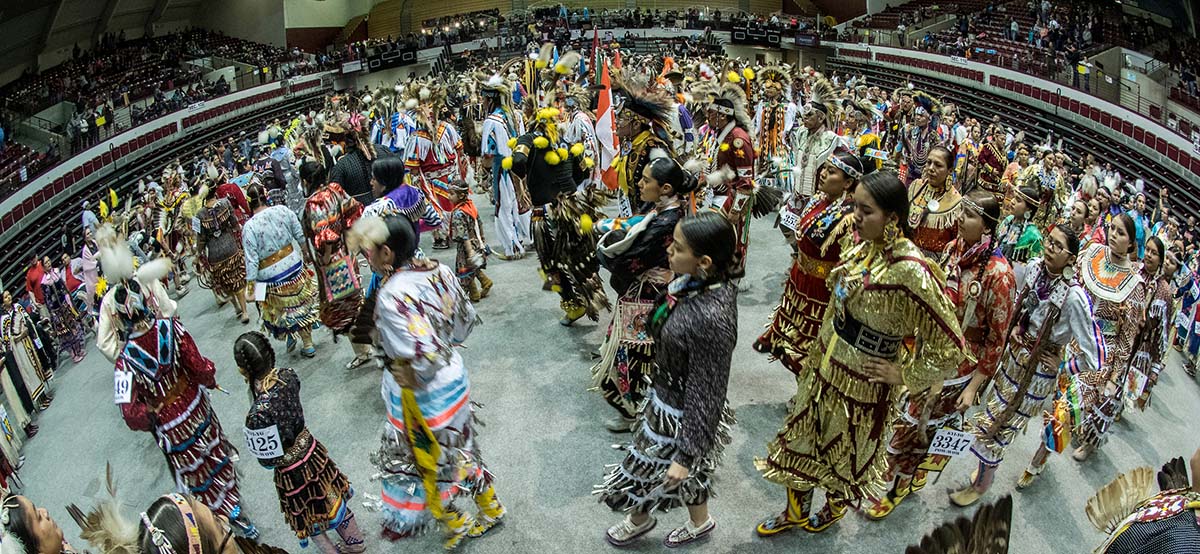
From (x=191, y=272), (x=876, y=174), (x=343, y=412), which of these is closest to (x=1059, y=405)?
(x=876, y=174)

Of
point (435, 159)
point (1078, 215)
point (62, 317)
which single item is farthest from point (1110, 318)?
point (62, 317)

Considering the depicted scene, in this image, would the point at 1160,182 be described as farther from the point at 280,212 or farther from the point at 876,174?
the point at 280,212

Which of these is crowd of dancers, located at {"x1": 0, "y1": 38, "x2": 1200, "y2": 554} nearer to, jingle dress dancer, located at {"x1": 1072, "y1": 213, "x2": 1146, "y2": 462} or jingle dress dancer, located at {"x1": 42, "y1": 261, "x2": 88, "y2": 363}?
jingle dress dancer, located at {"x1": 1072, "y1": 213, "x2": 1146, "y2": 462}

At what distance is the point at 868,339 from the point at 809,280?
4.20 ft

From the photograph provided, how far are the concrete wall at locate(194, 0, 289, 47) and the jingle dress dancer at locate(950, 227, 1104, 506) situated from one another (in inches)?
1206

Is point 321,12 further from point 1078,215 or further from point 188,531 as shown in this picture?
point 188,531

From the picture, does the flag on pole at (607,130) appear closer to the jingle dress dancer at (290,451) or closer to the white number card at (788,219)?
the white number card at (788,219)

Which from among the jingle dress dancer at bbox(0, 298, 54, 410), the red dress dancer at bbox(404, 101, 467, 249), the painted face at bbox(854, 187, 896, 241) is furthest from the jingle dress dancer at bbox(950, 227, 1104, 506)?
the jingle dress dancer at bbox(0, 298, 54, 410)

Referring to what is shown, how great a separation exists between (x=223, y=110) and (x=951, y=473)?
21.0 metres

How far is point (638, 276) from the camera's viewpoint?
415cm

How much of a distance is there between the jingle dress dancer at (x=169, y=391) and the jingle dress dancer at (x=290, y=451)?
607 mm

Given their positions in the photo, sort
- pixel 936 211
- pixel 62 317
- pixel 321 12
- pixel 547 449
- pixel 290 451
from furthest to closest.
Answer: pixel 321 12
pixel 62 317
pixel 547 449
pixel 936 211
pixel 290 451

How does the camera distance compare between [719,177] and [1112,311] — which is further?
[719,177]

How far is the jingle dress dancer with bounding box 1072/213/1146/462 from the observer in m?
4.05
